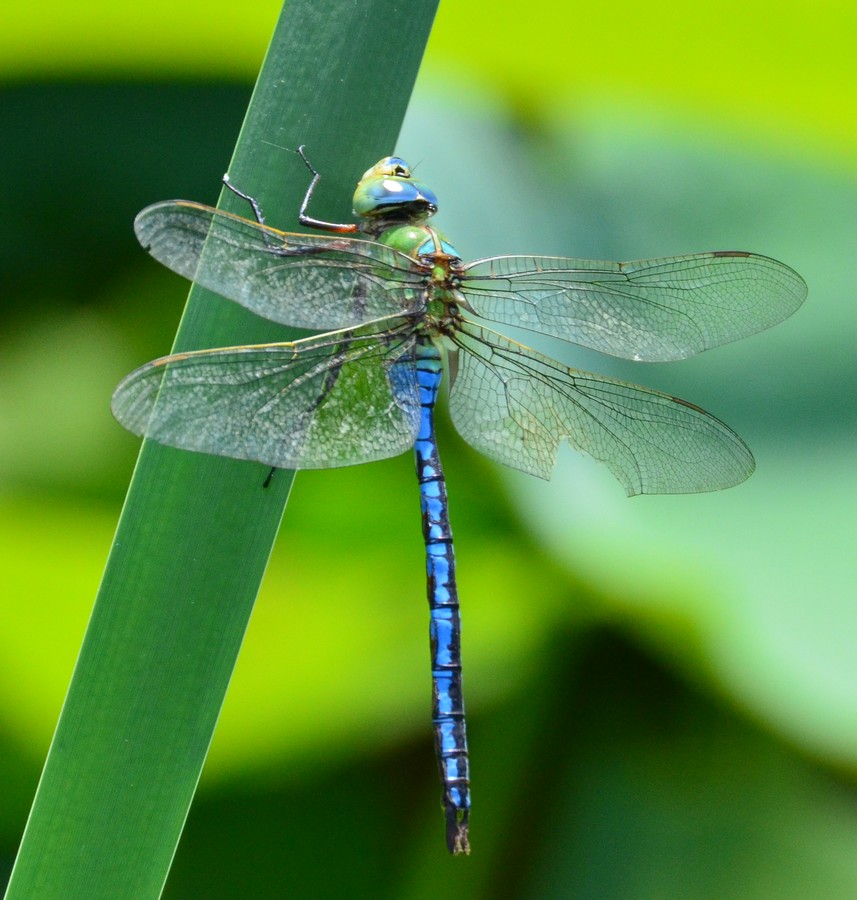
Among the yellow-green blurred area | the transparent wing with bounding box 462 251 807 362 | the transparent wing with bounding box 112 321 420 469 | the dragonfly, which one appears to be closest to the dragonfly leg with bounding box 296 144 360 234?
the dragonfly

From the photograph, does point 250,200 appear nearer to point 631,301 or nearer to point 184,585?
point 184,585

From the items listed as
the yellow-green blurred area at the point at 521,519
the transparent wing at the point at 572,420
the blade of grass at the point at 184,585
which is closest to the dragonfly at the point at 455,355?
the transparent wing at the point at 572,420

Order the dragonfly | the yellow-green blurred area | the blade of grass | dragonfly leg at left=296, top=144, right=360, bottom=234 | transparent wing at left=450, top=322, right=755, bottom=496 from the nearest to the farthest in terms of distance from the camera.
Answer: the blade of grass
dragonfly leg at left=296, top=144, right=360, bottom=234
the dragonfly
transparent wing at left=450, top=322, right=755, bottom=496
the yellow-green blurred area

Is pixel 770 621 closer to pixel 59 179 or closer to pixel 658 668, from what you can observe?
pixel 658 668

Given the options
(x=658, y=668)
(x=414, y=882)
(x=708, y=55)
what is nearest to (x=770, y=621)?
(x=658, y=668)

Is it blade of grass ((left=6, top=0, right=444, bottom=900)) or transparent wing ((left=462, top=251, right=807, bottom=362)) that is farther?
transparent wing ((left=462, top=251, right=807, bottom=362))

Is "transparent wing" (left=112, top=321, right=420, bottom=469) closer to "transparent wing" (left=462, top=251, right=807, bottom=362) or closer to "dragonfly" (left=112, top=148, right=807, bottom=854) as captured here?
"dragonfly" (left=112, top=148, right=807, bottom=854)
